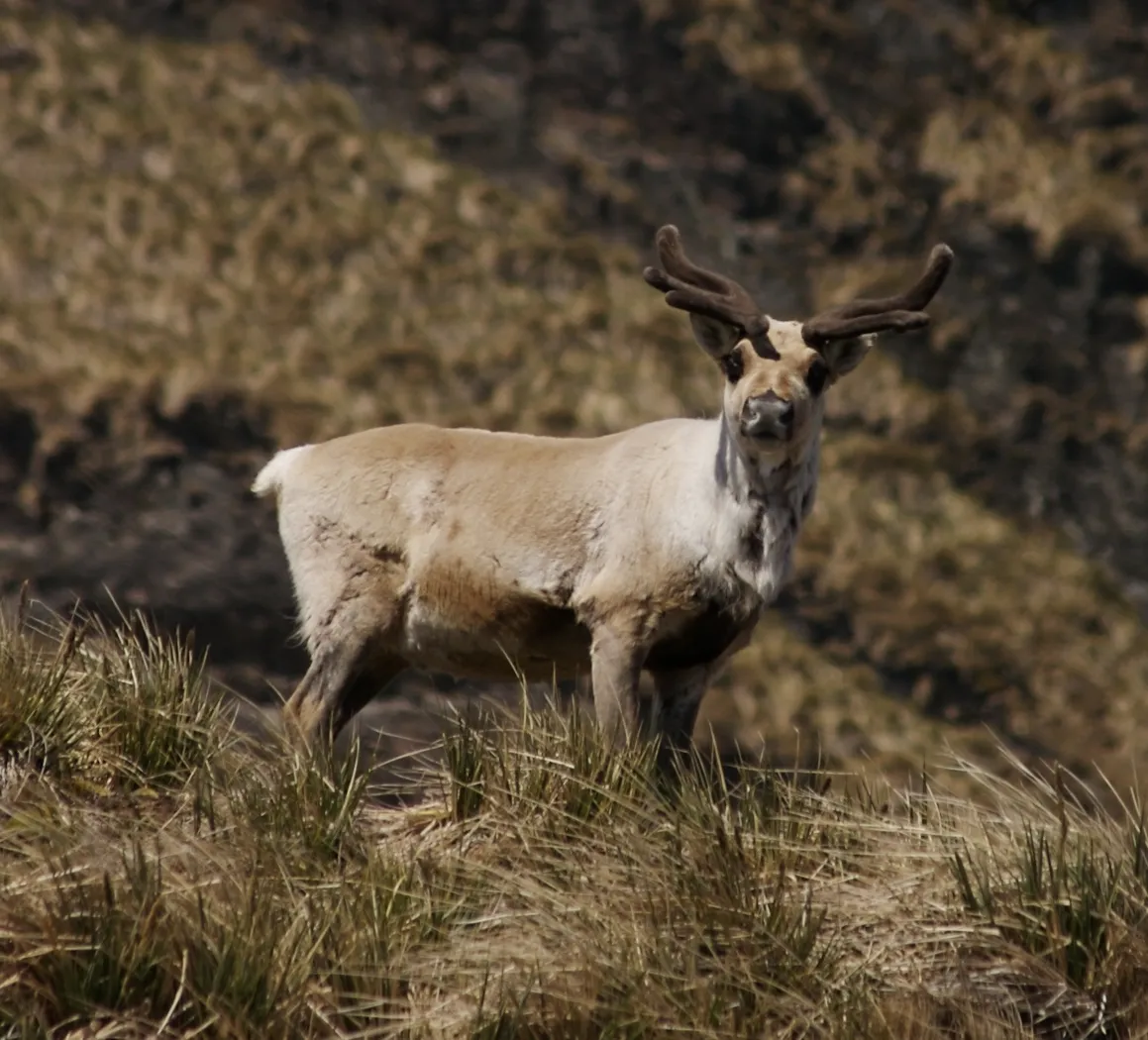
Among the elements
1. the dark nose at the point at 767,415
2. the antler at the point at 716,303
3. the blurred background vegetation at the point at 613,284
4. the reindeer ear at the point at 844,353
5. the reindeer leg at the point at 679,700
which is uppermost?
the antler at the point at 716,303

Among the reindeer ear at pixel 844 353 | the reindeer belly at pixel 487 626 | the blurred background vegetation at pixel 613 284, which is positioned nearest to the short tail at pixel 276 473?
the reindeer belly at pixel 487 626

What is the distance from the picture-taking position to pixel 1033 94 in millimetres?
41125

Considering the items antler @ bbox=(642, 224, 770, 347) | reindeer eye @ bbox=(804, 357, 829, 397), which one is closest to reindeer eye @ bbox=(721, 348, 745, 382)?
antler @ bbox=(642, 224, 770, 347)

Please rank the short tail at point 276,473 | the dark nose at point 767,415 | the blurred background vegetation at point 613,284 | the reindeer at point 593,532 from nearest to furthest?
the dark nose at point 767,415 < the reindeer at point 593,532 < the short tail at point 276,473 < the blurred background vegetation at point 613,284

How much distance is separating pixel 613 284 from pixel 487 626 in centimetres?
2697

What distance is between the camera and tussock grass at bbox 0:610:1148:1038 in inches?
280

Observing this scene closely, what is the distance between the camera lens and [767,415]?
9492 mm

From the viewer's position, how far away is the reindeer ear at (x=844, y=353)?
10.1 m

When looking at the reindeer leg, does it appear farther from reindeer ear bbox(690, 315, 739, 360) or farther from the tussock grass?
A: reindeer ear bbox(690, 315, 739, 360)

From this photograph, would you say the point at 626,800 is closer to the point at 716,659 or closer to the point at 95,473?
the point at 716,659

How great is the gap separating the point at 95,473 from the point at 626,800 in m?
22.9

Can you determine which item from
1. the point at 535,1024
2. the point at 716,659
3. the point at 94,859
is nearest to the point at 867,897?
the point at 535,1024

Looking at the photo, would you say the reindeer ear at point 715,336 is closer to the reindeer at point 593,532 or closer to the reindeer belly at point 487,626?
the reindeer at point 593,532

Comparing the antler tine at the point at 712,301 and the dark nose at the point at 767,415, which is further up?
the antler tine at the point at 712,301
